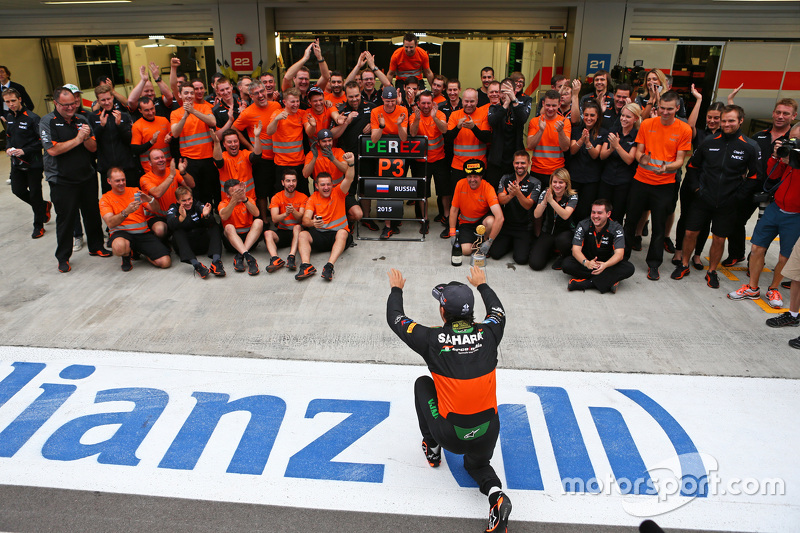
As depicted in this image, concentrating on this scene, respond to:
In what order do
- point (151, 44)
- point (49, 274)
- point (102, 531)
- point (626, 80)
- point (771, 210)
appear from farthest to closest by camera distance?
point (151, 44)
point (626, 80)
point (49, 274)
point (771, 210)
point (102, 531)

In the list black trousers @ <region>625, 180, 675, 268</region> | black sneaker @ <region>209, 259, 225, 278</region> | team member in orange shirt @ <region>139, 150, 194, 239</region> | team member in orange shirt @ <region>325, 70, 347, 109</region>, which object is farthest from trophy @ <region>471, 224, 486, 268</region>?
team member in orange shirt @ <region>139, 150, 194, 239</region>

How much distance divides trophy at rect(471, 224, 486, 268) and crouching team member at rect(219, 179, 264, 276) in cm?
250

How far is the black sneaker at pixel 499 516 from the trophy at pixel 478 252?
367 centimetres

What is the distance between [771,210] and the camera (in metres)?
5.73

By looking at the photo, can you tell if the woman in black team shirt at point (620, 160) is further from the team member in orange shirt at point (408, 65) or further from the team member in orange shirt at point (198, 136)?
the team member in orange shirt at point (198, 136)

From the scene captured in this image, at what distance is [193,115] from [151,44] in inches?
298

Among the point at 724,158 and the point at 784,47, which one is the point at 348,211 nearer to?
the point at 724,158

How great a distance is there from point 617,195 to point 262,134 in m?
4.38

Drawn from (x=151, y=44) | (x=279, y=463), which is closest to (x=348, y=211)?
(x=279, y=463)

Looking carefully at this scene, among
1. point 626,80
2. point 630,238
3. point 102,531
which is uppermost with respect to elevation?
point 626,80

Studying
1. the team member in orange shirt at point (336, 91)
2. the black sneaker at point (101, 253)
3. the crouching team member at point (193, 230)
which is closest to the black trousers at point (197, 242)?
the crouching team member at point (193, 230)

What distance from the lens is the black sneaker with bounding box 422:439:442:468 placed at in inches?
143

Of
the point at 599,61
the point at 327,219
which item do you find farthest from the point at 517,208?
the point at 599,61

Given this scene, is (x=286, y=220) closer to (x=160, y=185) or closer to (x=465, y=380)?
(x=160, y=185)
